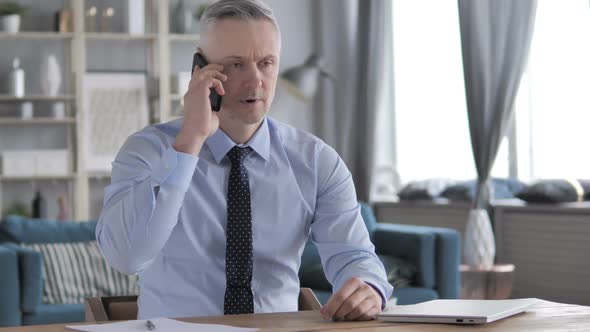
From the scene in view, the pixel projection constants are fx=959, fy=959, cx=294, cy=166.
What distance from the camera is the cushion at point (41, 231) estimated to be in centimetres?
480

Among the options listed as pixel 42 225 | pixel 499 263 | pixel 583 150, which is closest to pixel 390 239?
pixel 499 263

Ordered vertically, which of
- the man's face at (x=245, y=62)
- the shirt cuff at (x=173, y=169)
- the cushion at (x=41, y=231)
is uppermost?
the man's face at (x=245, y=62)

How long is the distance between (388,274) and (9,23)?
11.6ft

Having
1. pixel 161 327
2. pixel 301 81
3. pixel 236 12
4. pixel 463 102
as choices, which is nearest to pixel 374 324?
pixel 161 327

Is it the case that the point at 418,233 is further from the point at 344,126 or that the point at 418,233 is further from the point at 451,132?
the point at 344,126

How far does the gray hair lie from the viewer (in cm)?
198

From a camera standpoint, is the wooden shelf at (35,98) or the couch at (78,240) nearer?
the couch at (78,240)

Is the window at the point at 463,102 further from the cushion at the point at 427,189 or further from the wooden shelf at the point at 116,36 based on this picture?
the wooden shelf at the point at 116,36

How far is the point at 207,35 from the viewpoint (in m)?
2.01

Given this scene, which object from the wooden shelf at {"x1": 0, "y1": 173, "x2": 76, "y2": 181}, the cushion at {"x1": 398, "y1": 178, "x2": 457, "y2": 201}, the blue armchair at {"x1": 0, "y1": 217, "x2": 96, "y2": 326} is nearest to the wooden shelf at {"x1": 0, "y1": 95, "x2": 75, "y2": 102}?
the wooden shelf at {"x1": 0, "y1": 173, "x2": 76, "y2": 181}

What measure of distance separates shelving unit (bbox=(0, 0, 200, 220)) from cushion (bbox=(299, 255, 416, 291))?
2.53 meters

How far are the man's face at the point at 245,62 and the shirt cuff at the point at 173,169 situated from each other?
0.68ft

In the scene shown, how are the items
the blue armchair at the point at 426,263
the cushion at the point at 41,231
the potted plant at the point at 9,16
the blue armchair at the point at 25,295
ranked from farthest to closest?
the potted plant at the point at 9,16 → the blue armchair at the point at 426,263 → the cushion at the point at 41,231 → the blue armchair at the point at 25,295

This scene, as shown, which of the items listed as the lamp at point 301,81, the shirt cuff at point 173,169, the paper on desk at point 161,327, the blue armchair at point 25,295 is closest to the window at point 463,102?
the lamp at point 301,81
